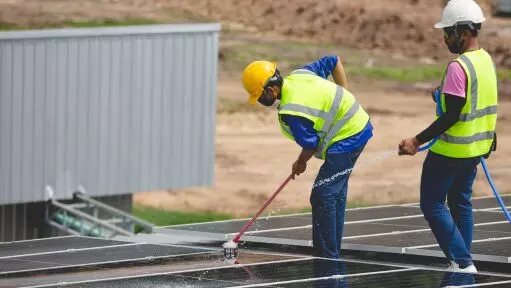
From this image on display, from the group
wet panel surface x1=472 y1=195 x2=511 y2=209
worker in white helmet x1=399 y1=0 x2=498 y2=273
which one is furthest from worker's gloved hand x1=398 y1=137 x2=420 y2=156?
wet panel surface x1=472 y1=195 x2=511 y2=209

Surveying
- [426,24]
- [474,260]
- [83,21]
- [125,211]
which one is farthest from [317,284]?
[426,24]

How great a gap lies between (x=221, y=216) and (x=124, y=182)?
6.95m

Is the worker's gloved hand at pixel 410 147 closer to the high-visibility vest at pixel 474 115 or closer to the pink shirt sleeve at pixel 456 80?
the high-visibility vest at pixel 474 115

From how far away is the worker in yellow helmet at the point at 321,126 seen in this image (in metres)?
12.8

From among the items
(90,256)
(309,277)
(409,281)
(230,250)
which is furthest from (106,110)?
(409,281)

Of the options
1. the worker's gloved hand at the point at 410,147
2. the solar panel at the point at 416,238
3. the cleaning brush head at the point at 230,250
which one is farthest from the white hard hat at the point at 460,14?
the cleaning brush head at the point at 230,250

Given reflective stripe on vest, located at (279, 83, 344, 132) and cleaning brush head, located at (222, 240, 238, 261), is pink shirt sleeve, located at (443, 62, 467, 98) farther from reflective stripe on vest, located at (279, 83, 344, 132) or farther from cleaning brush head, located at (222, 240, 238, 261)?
cleaning brush head, located at (222, 240, 238, 261)

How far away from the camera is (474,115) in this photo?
12281mm

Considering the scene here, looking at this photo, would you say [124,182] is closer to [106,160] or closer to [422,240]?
[106,160]

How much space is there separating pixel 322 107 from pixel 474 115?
4.70ft

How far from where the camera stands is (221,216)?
33219 mm

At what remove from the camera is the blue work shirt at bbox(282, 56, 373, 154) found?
12758mm

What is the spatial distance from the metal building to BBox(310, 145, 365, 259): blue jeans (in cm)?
1220

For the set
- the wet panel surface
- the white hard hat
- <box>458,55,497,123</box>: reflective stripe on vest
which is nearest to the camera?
<box>458,55,497,123</box>: reflective stripe on vest
